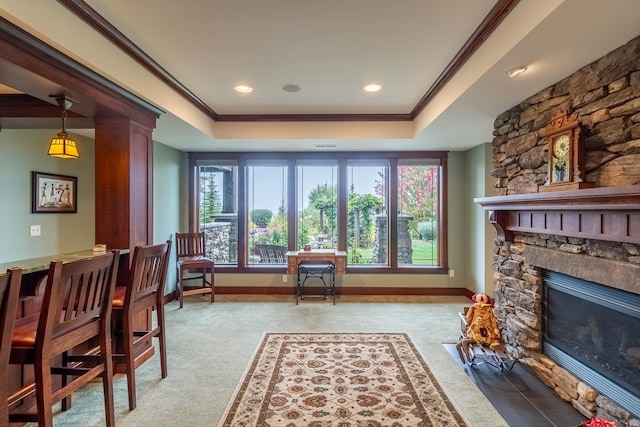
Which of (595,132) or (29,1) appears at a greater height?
(29,1)

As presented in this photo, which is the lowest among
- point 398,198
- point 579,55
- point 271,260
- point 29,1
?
point 271,260

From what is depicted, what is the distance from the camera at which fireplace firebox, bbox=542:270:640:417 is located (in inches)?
77.5

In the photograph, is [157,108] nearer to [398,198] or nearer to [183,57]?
[183,57]

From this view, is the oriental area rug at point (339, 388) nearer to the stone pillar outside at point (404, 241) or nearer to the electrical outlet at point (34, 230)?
the stone pillar outside at point (404, 241)

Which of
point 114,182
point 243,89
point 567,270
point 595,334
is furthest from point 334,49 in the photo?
point 595,334

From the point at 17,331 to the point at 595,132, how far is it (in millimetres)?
3598

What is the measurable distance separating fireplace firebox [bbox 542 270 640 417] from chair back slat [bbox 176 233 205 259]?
4.35 meters

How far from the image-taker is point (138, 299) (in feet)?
8.13

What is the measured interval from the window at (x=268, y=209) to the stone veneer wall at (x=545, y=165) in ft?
10.4

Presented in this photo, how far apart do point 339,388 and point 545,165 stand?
2.34m

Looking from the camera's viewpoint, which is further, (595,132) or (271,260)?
(271,260)

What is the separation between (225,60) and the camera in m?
2.79

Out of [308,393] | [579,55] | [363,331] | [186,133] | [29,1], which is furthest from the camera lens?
[186,133]

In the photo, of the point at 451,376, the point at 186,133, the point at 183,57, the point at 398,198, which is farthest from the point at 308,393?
the point at 398,198
